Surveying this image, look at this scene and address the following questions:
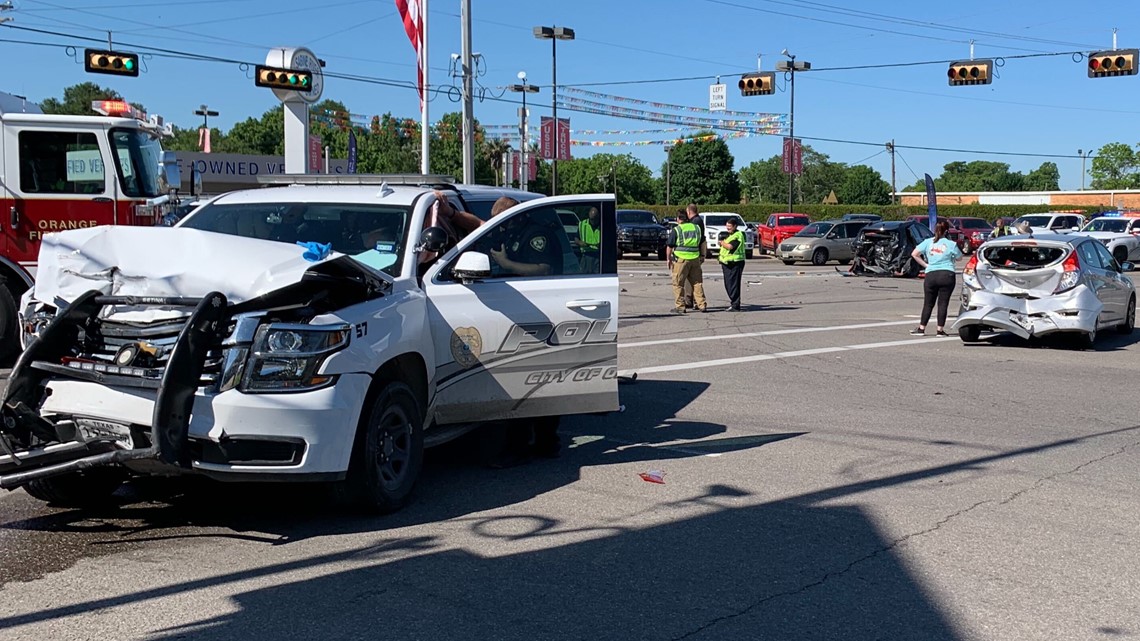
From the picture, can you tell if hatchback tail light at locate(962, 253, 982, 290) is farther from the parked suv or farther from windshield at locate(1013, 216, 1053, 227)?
windshield at locate(1013, 216, 1053, 227)

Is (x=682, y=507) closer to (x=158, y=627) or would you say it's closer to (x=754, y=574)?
(x=754, y=574)

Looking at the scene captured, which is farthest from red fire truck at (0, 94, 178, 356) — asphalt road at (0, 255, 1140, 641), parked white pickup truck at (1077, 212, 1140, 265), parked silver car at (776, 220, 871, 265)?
parked white pickup truck at (1077, 212, 1140, 265)

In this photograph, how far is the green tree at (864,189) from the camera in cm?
14079

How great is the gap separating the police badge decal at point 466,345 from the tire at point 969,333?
32.8 feet

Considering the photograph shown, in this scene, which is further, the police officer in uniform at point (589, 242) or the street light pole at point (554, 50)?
the street light pole at point (554, 50)

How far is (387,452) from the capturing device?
6.30m

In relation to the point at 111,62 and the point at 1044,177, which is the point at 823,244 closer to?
the point at 111,62

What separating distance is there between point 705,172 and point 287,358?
336 feet

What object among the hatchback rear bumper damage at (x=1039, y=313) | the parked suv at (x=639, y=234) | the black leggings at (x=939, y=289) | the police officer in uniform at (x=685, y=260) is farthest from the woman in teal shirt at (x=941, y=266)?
the parked suv at (x=639, y=234)

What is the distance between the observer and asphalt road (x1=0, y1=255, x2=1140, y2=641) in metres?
4.81

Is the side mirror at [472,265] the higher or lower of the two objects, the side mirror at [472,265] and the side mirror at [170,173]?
the lower

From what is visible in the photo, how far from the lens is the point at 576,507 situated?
671 centimetres

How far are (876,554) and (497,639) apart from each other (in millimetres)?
2277

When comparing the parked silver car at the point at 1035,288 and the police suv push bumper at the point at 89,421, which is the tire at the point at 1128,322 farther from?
the police suv push bumper at the point at 89,421
